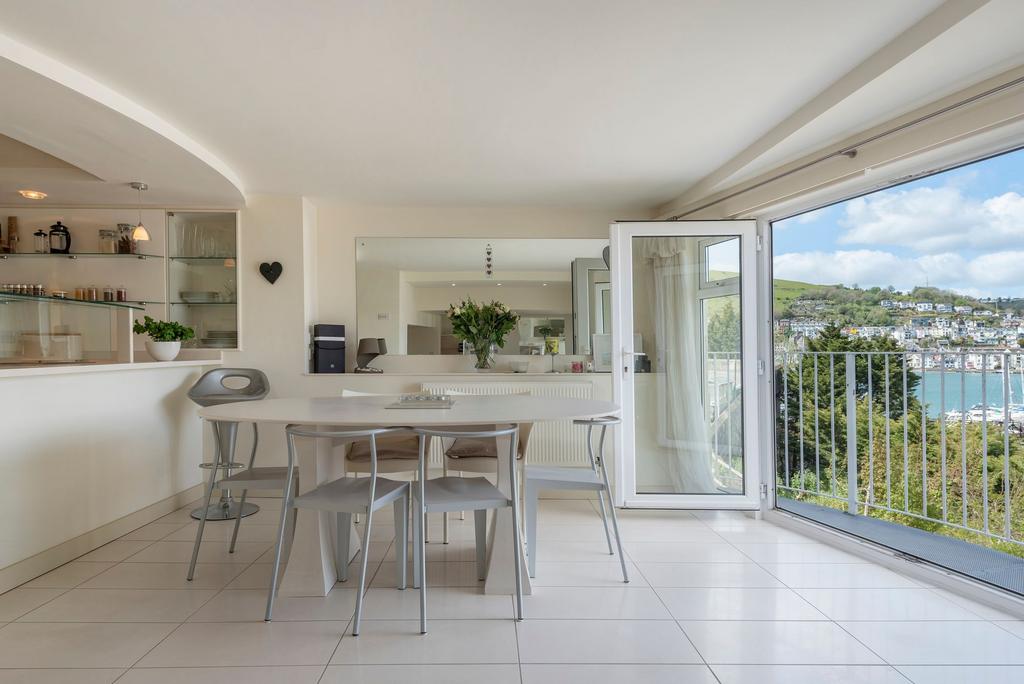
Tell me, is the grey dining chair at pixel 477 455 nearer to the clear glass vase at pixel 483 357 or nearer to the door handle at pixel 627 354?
the door handle at pixel 627 354

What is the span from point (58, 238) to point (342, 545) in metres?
3.46

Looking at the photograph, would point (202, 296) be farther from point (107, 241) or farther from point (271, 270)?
point (107, 241)

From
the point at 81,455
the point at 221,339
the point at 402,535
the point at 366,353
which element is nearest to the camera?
the point at 402,535

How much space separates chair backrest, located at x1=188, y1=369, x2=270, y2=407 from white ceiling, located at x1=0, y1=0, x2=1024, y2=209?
144 cm

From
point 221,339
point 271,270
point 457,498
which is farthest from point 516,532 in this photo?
point 221,339

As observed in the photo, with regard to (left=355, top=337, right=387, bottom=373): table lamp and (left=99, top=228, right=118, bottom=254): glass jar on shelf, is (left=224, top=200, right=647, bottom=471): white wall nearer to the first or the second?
(left=355, top=337, right=387, bottom=373): table lamp

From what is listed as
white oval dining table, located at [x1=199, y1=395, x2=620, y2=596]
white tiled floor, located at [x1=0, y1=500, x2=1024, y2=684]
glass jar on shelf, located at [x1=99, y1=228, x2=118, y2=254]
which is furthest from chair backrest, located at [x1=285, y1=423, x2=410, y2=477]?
glass jar on shelf, located at [x1=99, y1=228, x2=118, y2=254]

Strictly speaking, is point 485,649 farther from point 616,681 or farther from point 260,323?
point 260,323

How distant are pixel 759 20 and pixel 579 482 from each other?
6.86 ft

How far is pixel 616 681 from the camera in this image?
199 centimetres

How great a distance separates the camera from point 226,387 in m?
4.39

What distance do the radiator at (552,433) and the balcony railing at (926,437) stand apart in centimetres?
144

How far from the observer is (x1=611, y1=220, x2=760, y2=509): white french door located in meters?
4.10

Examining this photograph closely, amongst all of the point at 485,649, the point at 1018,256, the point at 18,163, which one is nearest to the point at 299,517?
the point at 485,649
